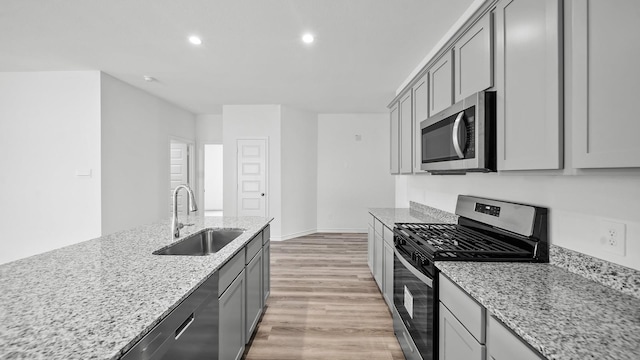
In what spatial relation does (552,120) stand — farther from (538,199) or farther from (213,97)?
(213,97)

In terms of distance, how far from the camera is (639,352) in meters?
0.71

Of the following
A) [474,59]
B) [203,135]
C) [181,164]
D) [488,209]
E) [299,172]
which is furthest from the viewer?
[203,135]

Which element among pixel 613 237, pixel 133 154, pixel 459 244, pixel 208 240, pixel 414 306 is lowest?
pixel 414 306

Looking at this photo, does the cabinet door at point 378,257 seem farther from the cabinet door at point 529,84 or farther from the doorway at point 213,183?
the doorway at point 213,183

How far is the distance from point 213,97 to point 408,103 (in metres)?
3.52

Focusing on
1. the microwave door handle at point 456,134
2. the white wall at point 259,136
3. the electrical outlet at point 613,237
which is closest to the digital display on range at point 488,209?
the microwave door handle at point 456,134

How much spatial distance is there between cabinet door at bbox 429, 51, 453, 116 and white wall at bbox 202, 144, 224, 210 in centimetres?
861

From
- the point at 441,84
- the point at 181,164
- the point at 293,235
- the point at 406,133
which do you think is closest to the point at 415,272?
the point at 441,84

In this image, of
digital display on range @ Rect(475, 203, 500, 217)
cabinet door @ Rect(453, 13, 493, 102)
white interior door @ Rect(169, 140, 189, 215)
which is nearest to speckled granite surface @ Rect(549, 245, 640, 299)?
digital display on range @ Rect(475, 203, 500, 217)

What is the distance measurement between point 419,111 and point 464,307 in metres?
2.11

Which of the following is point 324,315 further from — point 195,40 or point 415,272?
point 195,40

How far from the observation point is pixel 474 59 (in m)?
1.76

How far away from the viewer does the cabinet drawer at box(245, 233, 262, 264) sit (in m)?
1.97

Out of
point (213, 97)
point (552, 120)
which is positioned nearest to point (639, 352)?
point (552, 120)
